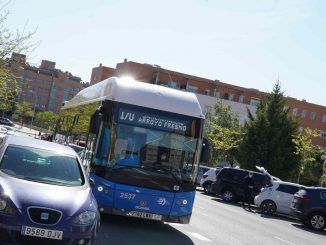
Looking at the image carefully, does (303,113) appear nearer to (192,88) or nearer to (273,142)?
(192,88)

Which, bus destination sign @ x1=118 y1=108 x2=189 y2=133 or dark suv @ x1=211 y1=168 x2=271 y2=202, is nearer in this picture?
bus destination sign @ x1=118 y1=108 x2=189 y2=133

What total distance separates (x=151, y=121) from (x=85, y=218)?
459 centimetres

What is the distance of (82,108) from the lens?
15.9m

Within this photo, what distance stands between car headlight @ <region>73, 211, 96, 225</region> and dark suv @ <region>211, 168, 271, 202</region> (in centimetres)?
1984

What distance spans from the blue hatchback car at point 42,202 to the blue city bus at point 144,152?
260cm

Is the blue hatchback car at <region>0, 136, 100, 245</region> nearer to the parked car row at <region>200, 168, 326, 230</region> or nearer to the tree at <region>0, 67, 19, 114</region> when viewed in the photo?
the tree at <region>0, 67, 19, 114</region>

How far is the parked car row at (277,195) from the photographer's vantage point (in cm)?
1912

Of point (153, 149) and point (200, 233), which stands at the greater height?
point (153, 149)

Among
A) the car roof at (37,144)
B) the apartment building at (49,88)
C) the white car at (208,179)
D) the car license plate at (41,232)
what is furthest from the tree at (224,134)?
the apartment building at (49,88)

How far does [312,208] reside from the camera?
19.1 m

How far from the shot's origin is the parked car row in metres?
19.1

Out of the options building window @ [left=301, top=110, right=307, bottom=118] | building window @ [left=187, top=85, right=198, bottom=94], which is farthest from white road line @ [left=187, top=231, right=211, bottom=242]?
building window @ [left=301, top=110, right=307, bottom=118]

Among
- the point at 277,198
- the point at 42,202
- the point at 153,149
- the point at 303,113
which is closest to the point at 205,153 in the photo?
the point at 153,149

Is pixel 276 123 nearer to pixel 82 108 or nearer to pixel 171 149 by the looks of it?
pixel 82 108
